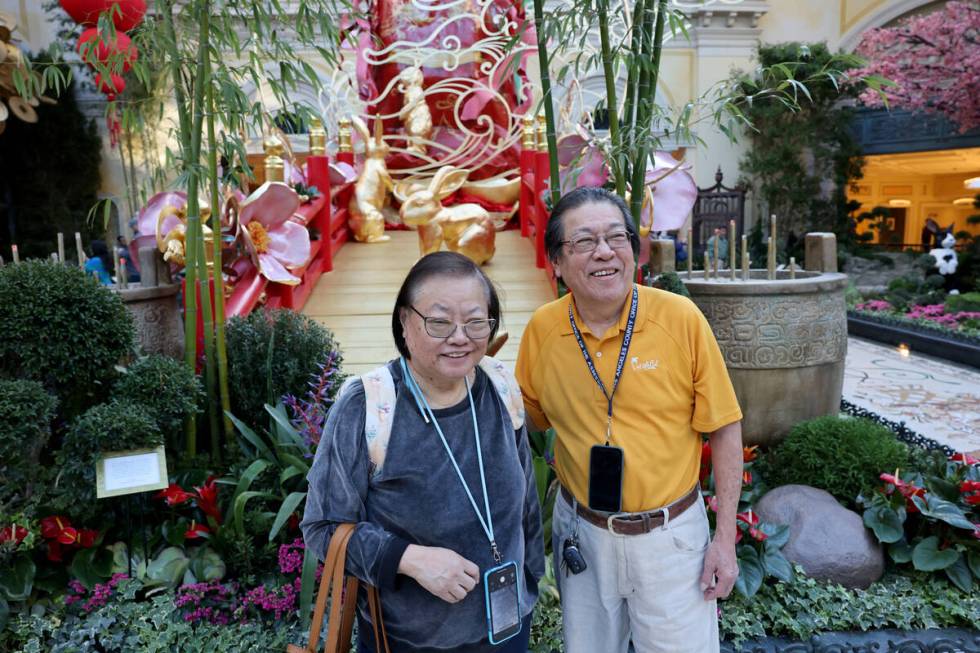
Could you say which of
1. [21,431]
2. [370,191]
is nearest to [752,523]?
[21,431]

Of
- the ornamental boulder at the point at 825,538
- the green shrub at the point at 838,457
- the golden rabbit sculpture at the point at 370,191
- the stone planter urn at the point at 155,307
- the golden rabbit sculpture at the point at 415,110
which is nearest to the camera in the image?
the ornamental boulder at the point at 825,538

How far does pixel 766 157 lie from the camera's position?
40.2ft

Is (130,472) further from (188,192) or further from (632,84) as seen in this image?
(632,84)

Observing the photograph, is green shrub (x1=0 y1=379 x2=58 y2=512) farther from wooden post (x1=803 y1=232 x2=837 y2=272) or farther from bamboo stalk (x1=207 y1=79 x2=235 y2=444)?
wooden post (x1=803 y1=232 x2=837 y2=272)

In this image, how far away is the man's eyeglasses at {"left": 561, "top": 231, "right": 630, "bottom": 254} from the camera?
1231 mm

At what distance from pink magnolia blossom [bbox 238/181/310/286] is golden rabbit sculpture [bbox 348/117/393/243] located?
1290 millimetres

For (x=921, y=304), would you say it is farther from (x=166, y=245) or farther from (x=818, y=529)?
(x=166, y=245)

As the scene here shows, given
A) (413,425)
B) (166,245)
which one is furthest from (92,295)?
(413,425)

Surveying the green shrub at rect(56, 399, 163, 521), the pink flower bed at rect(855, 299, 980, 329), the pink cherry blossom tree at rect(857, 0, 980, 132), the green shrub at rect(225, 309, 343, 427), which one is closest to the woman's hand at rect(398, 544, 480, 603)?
the green shrub at rect(56, 399, 163, 521)

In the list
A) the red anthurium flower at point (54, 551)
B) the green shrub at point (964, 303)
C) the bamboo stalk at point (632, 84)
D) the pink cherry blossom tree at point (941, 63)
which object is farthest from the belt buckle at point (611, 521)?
the pink cherry blossom tree at point (941, 63)

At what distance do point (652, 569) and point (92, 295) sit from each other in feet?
5.91

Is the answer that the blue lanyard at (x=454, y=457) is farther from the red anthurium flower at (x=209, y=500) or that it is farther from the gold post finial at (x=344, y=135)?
the gold post finial at (x=344, y=135)

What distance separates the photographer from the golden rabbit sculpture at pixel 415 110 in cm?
482

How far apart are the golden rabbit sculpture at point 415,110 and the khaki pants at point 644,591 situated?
157 inches
